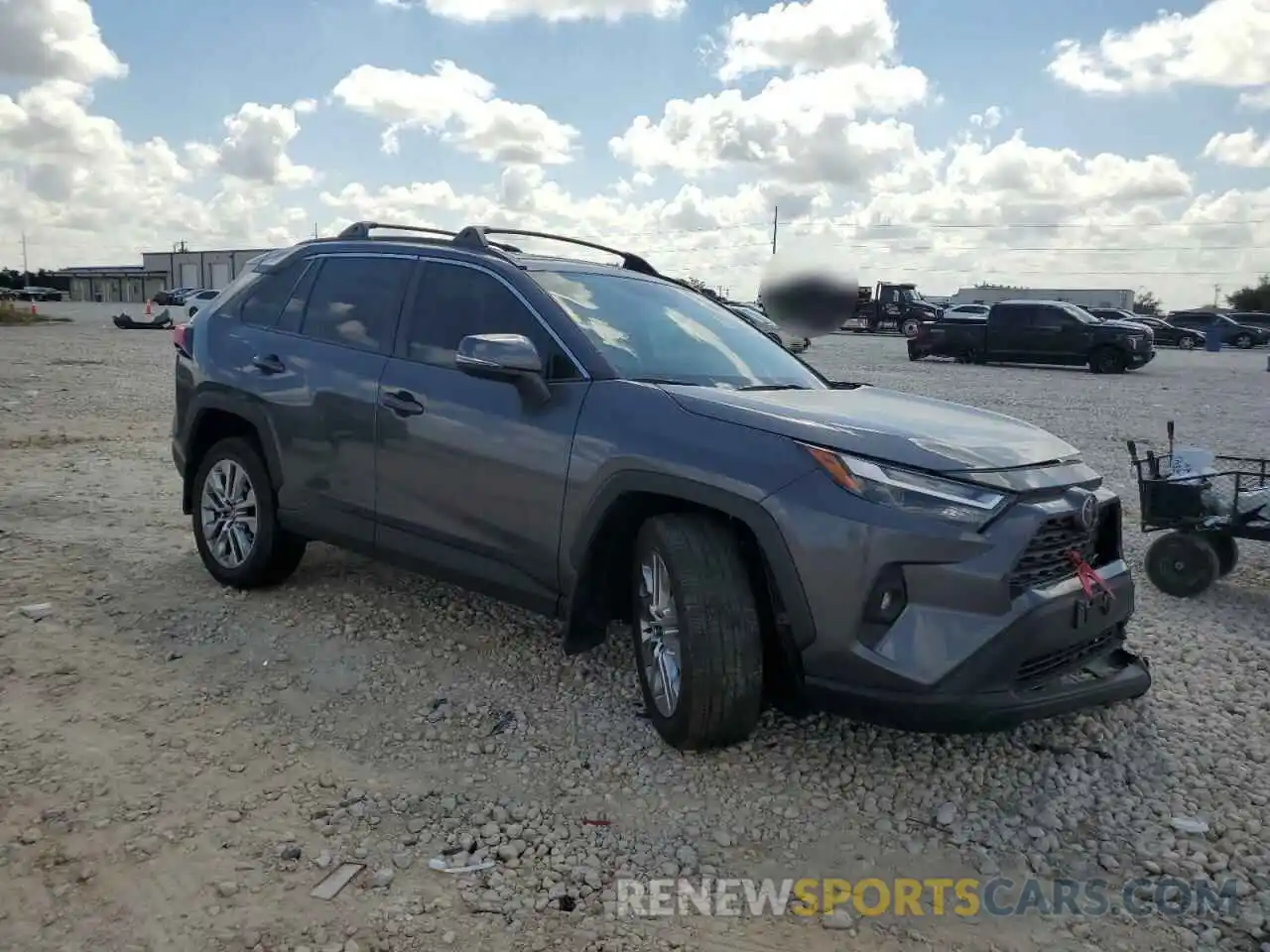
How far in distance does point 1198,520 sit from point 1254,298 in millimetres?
79315

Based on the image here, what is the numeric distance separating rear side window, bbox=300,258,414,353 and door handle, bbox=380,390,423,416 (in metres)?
0.27

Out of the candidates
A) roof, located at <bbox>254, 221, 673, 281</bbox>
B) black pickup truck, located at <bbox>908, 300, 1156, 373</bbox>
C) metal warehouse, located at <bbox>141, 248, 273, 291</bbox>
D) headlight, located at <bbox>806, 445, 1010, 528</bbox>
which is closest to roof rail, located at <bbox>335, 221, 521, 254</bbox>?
roof, located at <bbox>254, 221, 673, 281</bbox>

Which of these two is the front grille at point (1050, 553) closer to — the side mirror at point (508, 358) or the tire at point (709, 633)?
the tire at point (709, 633)

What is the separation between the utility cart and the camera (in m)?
5.49

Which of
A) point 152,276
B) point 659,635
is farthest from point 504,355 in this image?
point 152,276

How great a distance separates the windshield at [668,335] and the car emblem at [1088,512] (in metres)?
1.26

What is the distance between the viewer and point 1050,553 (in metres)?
3.28

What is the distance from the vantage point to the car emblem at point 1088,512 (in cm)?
336

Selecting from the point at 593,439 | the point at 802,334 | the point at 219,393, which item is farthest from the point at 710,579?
the point at 802,334

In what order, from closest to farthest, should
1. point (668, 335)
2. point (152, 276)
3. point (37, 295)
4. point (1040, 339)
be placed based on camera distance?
point (668, 335), point (1040, 339), point (37, 295), point (152, 276)

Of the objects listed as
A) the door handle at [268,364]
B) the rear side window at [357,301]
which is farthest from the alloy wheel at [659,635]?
the door handle at [268,364]

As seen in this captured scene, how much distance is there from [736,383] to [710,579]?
1.04 m

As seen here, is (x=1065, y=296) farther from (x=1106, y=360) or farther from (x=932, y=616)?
(x=932, y=616)

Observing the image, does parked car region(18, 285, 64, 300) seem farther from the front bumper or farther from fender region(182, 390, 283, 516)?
the front bumper
